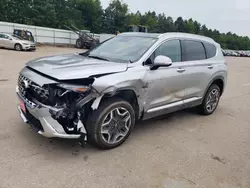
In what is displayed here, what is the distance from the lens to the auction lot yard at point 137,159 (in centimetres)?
265

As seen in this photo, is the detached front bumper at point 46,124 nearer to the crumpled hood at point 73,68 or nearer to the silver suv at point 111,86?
the silver suv at point 111,86

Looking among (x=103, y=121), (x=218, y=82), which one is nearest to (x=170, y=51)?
(x=103, y=121)

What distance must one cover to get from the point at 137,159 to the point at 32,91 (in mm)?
1675

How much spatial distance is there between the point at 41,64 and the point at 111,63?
98 centimetres

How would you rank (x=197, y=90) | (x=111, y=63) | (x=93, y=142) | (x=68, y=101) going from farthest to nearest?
(x=197, y=90)
(x=111, y=63)
(x=93, y=142)
(x=68, y=101)

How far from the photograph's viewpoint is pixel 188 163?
314cm

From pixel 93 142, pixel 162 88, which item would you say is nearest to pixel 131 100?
pixel 162 88

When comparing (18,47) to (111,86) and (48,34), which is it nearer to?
(48,34)

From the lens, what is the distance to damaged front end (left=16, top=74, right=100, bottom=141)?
2789mm

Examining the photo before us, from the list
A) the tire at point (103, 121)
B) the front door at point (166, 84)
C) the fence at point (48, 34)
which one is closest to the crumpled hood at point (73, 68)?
the tire at point (103, 121)

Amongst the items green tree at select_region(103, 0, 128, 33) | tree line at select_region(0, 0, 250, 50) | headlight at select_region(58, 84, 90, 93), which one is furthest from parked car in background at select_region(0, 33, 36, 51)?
green tree at select_region(103, 0, 128, 33)

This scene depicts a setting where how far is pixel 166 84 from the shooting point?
12.4 ft

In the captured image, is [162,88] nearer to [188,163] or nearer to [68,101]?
[188,163]

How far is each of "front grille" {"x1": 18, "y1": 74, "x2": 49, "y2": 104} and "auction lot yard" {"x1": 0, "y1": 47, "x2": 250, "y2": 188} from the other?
0.70 metres
